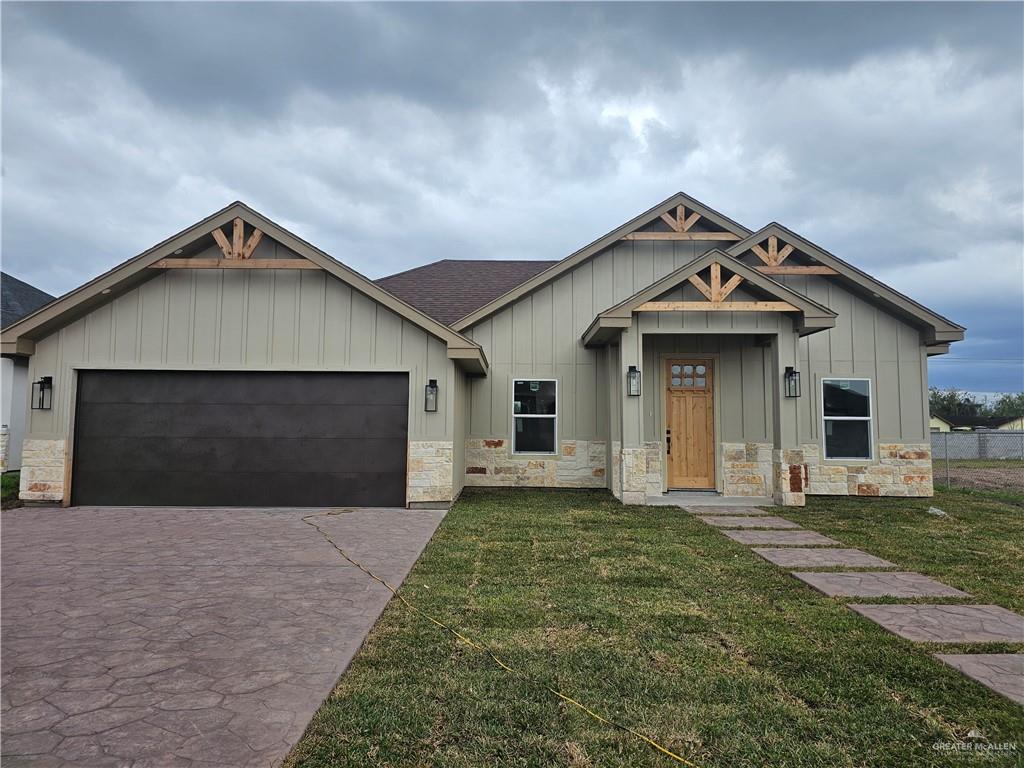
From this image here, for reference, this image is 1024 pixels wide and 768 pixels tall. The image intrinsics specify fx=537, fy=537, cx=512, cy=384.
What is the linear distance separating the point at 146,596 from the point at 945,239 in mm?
49380

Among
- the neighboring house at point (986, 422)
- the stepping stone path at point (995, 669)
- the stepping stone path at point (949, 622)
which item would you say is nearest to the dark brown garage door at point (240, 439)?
the stepping stone path at point (949, 622)

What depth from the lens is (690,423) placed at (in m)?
10.6

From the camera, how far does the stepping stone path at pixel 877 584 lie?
445 centimetres

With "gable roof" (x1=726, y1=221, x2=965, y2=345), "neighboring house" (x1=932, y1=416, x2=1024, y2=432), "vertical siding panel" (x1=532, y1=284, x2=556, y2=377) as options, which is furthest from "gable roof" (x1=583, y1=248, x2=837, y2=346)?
"neighboring house" (x1=932, y1=416, x2=1024, y2=432)

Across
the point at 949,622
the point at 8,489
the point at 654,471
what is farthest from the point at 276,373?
the point at 949,622

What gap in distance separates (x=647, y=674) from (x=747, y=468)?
27.6 feet

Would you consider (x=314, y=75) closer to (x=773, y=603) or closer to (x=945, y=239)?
(x=773, y=603)

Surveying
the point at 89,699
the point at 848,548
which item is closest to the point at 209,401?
the point at 89,699

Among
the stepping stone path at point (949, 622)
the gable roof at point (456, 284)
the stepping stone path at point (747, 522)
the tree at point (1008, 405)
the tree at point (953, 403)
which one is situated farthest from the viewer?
the tree at point (1008, 405)

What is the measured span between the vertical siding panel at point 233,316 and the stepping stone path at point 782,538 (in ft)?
26.6

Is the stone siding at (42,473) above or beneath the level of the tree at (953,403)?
beneath

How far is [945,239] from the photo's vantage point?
38250 millimetres

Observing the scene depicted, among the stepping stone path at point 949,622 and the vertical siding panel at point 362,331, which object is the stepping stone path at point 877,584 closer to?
the stepping stone path at point 949,622

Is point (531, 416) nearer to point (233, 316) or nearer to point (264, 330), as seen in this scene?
point (264, 330)
